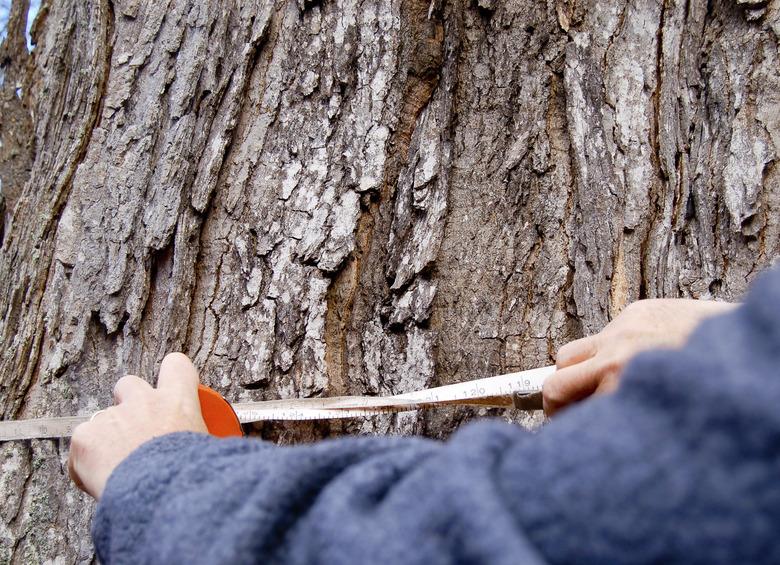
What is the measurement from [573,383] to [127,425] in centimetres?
67

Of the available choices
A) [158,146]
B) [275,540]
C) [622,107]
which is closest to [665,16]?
[622,107]

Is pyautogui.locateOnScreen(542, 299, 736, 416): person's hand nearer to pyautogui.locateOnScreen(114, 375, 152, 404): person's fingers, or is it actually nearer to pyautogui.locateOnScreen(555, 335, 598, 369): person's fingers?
pyautogui.locateOnScreen(555, 335, 598, 369): person's fingers

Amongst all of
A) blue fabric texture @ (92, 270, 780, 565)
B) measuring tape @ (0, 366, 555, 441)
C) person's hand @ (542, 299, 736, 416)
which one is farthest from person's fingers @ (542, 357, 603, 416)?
blue fabric texture @ (92, 270, 780, 565)

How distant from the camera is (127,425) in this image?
3.20ft

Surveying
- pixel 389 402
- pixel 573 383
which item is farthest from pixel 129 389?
pixel 573 383

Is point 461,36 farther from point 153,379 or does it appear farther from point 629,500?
point 629,500

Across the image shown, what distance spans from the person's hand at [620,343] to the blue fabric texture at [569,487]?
43 centimetres

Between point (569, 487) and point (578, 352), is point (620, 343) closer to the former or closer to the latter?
point (578, 352)

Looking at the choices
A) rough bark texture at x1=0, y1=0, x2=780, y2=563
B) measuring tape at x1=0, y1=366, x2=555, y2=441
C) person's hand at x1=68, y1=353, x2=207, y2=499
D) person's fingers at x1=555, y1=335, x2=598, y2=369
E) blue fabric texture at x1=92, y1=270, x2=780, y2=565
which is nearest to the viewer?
blue fabric texture at x1=92, y1=270, x2=780, y2=565

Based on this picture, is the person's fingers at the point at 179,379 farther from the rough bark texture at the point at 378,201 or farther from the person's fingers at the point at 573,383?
the person's fingers at the point at 573,383

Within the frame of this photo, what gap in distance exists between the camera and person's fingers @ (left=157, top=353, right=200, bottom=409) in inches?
42.9

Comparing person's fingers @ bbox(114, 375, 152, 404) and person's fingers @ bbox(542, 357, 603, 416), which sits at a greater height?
person's fingers @ bbox(114, 375, 152, 404)

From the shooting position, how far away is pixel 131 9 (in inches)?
72.5

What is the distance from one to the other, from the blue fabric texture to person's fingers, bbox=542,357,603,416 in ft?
1.44
